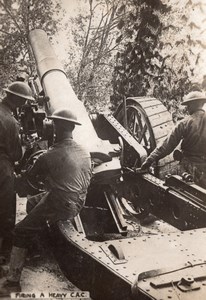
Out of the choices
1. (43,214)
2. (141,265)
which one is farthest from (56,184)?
(141,265)

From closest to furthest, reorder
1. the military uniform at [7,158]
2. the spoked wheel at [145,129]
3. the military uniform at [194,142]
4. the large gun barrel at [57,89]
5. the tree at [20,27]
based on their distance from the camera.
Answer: the military uniform at [7,158]
the large gun barrel at [57,89]
the military uniform at [194,142]
the spoked wheel at [145,129]
the tree at [20,27]

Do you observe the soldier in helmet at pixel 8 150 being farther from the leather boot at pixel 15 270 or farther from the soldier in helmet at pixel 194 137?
the soldier in helmet at pixel 194 137

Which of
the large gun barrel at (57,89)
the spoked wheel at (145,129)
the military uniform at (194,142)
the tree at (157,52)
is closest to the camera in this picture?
the large gun barrel at (57,89)

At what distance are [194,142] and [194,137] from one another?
0.19 ft

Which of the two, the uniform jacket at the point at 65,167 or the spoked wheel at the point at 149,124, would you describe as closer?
the uniform jacket at the point at 65,167

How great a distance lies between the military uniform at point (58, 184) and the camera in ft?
11.5

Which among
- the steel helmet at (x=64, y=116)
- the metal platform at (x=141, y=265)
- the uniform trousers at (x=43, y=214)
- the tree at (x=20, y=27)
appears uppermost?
the tree at (x=20, y=27)

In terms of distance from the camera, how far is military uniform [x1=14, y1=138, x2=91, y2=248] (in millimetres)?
3492

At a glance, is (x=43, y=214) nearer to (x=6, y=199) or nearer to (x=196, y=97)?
(x=6, y=199)

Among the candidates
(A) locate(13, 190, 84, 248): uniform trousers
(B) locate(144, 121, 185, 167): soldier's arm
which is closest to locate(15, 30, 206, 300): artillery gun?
(A) locate(13, 190, 84, 248): uniform trousers

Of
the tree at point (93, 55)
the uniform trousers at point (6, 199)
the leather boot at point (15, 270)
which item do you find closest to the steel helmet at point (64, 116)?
the uniform trousers at point (6, 199)

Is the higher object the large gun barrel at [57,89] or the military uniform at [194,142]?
the large gun barrel at [57,89]

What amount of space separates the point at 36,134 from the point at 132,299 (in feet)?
9.55

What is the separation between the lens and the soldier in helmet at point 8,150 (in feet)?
13.1
